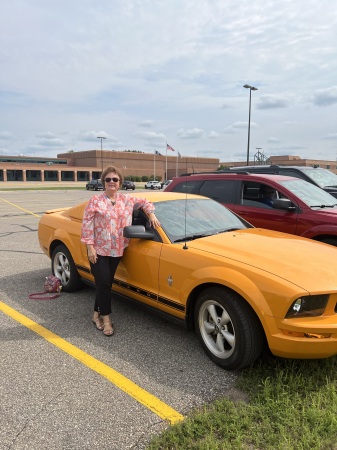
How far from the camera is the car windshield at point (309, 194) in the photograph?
18.9 feet

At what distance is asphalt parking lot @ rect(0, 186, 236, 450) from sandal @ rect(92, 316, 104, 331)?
0.06 metres

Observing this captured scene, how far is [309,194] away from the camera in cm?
603

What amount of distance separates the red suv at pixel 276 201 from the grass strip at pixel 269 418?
8.91 feet

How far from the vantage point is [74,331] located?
392 centimetres

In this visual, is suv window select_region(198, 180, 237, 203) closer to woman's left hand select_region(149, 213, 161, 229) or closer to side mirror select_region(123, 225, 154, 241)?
woman's left hand select_region(149, 213, 161, 229)

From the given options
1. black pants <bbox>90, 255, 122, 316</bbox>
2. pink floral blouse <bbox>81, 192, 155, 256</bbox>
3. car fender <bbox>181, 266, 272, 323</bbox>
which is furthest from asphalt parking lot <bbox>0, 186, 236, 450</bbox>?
pink floral blouse <bbox>81, 192, 155, 256</bbox>

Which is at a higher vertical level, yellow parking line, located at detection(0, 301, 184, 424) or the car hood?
the car hood

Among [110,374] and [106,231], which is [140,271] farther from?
[110,374]

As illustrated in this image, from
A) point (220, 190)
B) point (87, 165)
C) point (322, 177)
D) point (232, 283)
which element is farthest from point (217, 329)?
point (87, 165)

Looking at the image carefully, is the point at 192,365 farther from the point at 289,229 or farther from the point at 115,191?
the point at 289,229

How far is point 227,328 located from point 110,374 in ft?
3.41

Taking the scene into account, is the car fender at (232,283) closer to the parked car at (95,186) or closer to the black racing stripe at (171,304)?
the black racing stripe at (171,304)

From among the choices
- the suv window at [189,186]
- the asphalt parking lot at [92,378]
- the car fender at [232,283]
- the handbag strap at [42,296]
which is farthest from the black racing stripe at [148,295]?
the suv window at [189,186]

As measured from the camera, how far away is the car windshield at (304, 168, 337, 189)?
8977 mm
